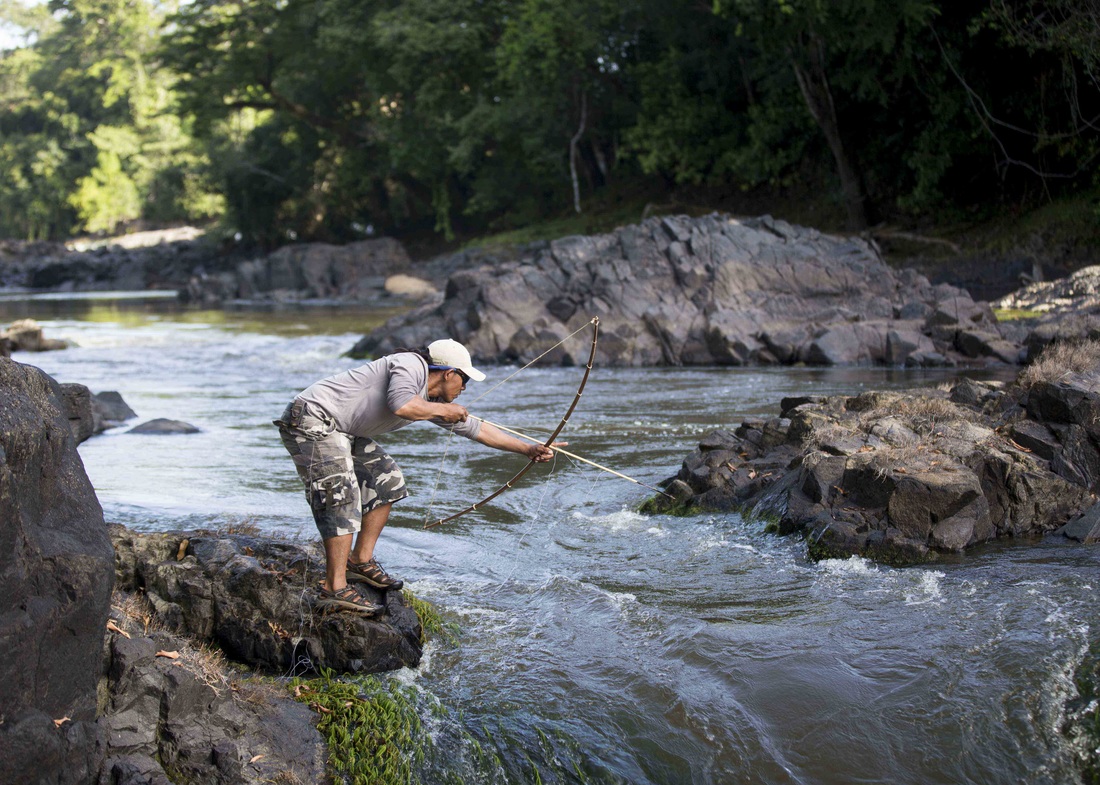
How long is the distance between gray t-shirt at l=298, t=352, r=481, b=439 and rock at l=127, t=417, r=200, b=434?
25.9ft

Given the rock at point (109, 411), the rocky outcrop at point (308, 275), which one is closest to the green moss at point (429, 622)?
the rock at point (109, 411)

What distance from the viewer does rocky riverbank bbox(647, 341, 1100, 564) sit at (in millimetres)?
7105

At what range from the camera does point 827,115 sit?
87.8 feet

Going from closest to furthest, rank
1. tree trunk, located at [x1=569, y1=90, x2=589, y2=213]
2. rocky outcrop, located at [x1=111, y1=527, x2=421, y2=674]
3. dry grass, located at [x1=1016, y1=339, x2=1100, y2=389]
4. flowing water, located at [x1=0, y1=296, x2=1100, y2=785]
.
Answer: flowing water, located at [x1=0, y1=296, x2=1100, y2=785] < rocky outcrop, located at [x1=111, y1=527, x2=421, y2=674] < dry grass, located at [x1=1016, y1=339, x2=1100, y2=389] < tree trunk, located at [x1=569, y1=90, x2=589, y2=213]

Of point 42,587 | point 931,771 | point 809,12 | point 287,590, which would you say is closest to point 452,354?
point 287,590

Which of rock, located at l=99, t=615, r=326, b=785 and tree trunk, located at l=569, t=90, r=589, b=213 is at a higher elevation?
tree trunk, located at l=569, t=90, r=589, b=213

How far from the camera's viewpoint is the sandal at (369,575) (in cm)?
564

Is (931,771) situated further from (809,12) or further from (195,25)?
(195,25)

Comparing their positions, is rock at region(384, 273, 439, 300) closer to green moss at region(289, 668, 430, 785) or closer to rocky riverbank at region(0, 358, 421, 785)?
rocky riverbank at region(0, 358, 421, 785)

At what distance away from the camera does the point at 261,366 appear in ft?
64.8

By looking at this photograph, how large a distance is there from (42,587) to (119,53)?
243 ft

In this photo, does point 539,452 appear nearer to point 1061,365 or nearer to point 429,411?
point 429,411

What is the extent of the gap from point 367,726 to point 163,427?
8842 millimetres

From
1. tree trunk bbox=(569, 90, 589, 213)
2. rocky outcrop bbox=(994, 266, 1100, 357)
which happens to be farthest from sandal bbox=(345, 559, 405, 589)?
tree trunk bbox=(569, 90, 589, 213)
